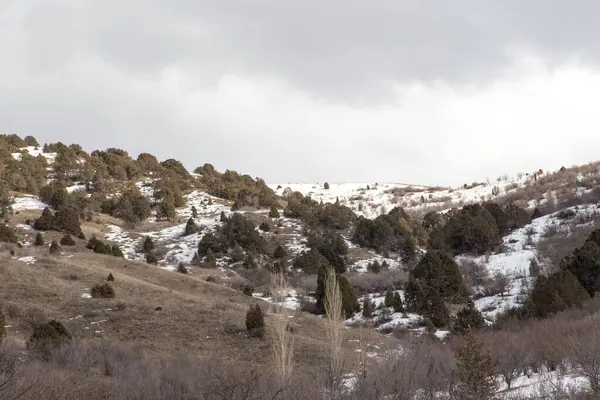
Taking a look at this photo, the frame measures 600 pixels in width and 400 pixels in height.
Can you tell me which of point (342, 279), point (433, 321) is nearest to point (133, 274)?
point (342, 279)

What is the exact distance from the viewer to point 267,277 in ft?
121

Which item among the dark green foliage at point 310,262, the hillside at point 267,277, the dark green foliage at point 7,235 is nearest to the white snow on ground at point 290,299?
the hillside at point 267,277

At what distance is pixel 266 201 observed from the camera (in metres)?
59.0

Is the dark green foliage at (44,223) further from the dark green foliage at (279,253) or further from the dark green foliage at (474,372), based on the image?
the dark green foliage at (474,372)

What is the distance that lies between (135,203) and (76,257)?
20.8 meters

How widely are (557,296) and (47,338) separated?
19.6 meters

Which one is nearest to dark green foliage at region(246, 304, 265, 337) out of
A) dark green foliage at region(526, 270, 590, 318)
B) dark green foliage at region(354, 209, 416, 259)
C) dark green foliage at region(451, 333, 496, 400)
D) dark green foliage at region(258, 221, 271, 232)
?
dark green foliage at region(451, 333, 496, 400)

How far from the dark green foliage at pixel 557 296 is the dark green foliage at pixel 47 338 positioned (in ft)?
61.1

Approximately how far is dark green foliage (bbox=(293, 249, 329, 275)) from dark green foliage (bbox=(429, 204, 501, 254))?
37.4 ft

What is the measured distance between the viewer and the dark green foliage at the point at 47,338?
603 inches

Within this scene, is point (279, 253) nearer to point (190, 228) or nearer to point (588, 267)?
point (190, 228)

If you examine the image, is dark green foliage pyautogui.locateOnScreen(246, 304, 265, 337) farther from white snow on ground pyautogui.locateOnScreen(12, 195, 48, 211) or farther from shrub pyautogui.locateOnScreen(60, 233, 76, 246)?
white snow on ground pyautogui.locateOnScreen(12, 195, 48, 211)

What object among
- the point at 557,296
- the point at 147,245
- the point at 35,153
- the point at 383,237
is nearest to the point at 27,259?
the point at 147,245

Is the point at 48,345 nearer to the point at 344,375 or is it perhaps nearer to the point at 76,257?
the point at 344,375
